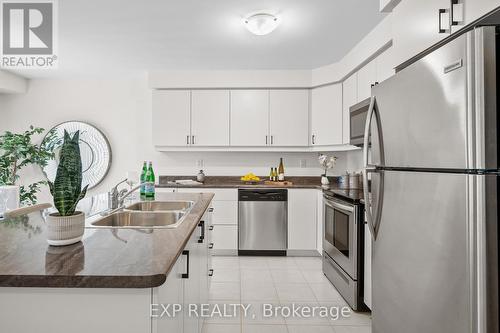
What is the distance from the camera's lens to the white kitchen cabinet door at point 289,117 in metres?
4.19

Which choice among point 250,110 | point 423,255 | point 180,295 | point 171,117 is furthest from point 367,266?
point 171,117

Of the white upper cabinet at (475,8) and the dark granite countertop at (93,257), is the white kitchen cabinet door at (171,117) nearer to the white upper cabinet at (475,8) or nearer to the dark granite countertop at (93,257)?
the dark granite countertop at (93,257)

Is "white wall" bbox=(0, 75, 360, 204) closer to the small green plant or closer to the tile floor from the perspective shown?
the small green plant

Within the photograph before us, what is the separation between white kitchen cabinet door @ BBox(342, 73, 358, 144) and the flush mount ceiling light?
1320 millimetres

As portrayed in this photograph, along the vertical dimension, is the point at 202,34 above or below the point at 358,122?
above

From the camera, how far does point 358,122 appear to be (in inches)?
109

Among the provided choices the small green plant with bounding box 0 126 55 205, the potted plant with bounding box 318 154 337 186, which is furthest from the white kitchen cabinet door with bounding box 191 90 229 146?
the small green plant with bounding box 0 126 55 205

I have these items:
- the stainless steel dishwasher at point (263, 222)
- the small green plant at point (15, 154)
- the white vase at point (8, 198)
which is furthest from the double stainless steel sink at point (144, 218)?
the small green plant at point (15, 154)

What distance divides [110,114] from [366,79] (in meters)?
3.73

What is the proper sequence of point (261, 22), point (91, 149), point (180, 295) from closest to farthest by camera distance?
point (180, 295)
point (261, 22)
point (91, 149)

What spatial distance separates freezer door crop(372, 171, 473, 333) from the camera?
1015 mm

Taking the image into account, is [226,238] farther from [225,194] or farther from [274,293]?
[274,293]

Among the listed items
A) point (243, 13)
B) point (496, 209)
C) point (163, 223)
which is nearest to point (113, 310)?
point (163, 223)

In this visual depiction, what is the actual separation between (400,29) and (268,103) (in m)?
2.59
